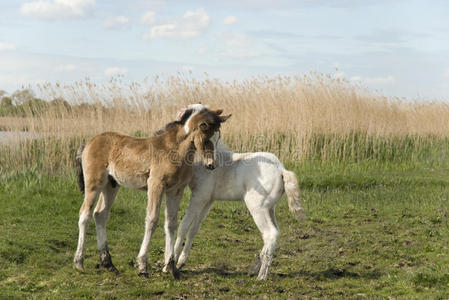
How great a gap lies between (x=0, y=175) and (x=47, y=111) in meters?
3.21

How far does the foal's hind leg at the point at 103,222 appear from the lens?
20.4 ft

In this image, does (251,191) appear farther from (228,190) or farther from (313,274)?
(313,274)

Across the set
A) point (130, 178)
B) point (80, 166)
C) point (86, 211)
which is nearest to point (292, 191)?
point (130, 178)

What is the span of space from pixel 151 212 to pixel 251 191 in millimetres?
1116

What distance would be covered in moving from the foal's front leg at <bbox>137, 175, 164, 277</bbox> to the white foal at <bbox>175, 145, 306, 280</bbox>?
0.38 meters

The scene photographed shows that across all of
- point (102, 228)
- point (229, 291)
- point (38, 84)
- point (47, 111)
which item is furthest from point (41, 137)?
point (229, 291)

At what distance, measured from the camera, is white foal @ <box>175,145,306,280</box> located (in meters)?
5.75

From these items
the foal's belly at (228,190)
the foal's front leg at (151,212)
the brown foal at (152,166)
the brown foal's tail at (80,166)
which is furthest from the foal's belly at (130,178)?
the foal's belly at (228,190)

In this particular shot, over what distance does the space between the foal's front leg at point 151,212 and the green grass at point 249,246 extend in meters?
0.20

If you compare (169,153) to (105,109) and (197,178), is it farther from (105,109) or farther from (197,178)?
(105,109)

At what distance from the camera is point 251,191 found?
19.3 feet

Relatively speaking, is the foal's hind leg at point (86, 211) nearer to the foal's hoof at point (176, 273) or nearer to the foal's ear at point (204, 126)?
the foal's hoof at point (176, 273)

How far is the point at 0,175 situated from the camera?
12539mm

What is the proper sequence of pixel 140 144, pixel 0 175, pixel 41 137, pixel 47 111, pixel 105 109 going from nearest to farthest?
1. pixel 140 144
2. pixel 0 175
3. pixel 41 137
4. pixel 47 111
5. pixel 105 109
